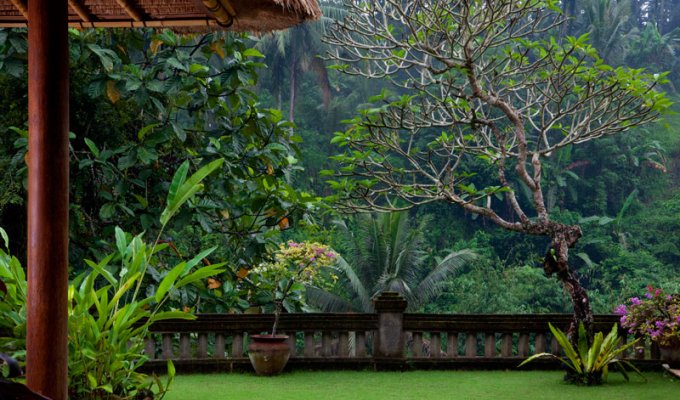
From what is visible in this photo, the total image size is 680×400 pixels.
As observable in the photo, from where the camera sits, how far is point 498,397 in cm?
689

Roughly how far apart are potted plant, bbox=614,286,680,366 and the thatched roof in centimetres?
516

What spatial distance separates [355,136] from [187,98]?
5.33 ft

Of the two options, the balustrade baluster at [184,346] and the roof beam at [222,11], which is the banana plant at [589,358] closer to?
the balustrade baluster at [184,346]

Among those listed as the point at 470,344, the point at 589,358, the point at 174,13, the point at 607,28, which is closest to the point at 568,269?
the point at 589,358

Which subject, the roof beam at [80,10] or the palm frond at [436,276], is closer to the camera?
the roof beam at [80,10]

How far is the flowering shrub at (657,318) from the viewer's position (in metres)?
7.65

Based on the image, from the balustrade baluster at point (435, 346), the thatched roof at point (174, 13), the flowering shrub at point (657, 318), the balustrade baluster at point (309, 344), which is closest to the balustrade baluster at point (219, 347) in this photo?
the balustrade baluster at point (309, 344)

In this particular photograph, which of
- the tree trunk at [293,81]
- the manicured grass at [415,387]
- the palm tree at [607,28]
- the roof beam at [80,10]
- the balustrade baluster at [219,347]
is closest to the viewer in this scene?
the roof beam at [80,10]

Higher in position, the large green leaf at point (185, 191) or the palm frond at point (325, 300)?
the large green leaf at point (185, 191)

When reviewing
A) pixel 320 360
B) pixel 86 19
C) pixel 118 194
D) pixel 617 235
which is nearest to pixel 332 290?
pixel 617 235

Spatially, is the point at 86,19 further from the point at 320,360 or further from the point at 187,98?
the point at 320,360

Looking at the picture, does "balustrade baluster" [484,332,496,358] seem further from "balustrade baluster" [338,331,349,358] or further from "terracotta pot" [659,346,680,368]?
"terracotta pot" [659,346,680,368]

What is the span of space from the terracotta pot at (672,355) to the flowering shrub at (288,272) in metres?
3.35

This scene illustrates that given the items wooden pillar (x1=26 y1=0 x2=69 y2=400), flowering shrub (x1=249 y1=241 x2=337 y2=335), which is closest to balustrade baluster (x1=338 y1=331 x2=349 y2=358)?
flowering shrub (x1=249 y1=241 x2=337 y2=335)
